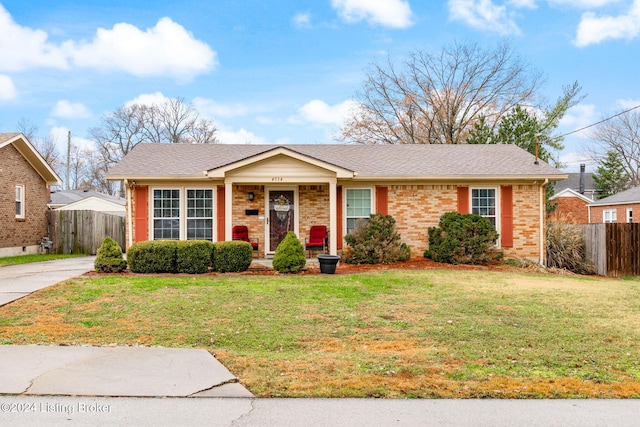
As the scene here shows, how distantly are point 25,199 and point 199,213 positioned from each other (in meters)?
9.72

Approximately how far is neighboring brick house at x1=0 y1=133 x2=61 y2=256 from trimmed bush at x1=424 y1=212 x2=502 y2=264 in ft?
53.1

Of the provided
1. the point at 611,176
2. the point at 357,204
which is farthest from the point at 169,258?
the point at 611,176

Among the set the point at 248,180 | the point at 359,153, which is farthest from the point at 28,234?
the point at 359,153

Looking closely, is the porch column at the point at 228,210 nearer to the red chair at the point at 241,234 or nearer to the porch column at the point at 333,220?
the red chair at the point at 241,234

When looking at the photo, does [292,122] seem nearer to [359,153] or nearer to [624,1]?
[359,153]

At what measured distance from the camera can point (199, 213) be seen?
15.8 m

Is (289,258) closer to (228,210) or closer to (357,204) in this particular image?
(228,210)

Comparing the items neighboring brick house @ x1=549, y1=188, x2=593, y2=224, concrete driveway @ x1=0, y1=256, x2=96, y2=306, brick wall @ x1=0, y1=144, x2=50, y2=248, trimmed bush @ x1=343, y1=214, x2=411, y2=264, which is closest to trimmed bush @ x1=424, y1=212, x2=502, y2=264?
trimmed bush @ x1=343, y1=214, x2=411, y2=264

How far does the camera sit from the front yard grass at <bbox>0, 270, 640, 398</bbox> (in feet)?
16.5

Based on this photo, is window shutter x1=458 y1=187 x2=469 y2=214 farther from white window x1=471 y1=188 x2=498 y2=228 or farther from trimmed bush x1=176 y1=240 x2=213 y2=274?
trimmed bush x1=176 y1=240 x2=213 y2=274

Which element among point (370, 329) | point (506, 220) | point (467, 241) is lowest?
point (370, 329)

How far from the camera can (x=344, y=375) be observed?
5121mm

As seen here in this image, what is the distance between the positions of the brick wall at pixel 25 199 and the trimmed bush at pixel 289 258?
1257 centimetres

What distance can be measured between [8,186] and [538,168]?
774 inches
